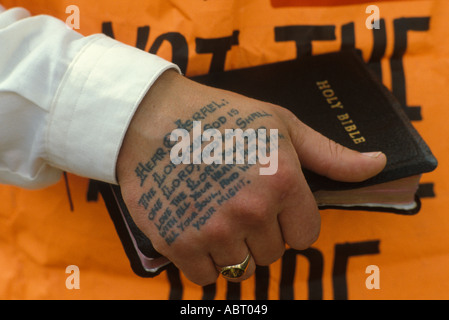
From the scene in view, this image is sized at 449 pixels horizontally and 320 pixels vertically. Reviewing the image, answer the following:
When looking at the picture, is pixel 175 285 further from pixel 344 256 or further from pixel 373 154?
pixel 373 154

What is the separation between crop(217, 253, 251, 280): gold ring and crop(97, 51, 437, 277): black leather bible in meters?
0.10

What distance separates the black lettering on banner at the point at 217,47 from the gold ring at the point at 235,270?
0.33 meters

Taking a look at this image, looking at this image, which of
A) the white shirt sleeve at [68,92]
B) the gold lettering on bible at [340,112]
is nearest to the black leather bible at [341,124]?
the gold lettering on bible at [340,112]

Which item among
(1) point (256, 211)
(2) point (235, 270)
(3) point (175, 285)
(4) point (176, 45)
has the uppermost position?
(4) point (176, 45)

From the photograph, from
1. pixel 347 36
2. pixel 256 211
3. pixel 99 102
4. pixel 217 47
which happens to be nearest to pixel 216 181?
pixel 256 211

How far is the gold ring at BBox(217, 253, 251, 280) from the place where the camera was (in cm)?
55

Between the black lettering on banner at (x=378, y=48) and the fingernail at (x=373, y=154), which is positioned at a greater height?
the black lettering on banner at (x=378, y=48)

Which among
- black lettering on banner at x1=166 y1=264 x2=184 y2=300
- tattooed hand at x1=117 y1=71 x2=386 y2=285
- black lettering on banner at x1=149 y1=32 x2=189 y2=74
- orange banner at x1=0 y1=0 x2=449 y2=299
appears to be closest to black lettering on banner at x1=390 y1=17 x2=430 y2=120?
orange banner at x1=0 y1=0 x2=449 y2=299

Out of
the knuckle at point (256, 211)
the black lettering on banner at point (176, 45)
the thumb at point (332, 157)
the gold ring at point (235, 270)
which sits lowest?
the gold ring at point (235, 270)

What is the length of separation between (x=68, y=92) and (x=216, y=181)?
0.22 metres

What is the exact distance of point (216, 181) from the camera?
508 millimetres

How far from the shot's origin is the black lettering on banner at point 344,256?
70 cm

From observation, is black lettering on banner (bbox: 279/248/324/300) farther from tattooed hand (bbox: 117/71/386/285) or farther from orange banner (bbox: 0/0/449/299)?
tattooed hand (bbox: 117/71/386/285)

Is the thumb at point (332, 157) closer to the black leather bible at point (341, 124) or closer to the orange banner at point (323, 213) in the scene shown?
the black leather bible at point (341, 124)
